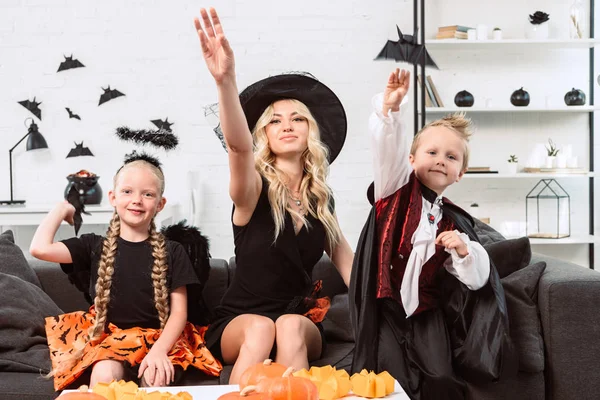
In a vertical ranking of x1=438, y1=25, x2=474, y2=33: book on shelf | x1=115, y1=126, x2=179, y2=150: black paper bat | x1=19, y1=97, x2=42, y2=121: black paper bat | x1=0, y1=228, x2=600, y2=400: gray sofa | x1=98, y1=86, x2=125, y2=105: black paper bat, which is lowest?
x1=0, y1=228, x2=600, y2=400: gray sofa

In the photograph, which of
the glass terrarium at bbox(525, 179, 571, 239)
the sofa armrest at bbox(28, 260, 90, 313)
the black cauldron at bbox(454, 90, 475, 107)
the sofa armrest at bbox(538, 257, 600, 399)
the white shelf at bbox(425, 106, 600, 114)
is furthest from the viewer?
the glass terrarium at bbox(525, 179, 571, 239)

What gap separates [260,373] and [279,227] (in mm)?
806

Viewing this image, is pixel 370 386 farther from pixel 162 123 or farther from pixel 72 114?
pixel 72 114

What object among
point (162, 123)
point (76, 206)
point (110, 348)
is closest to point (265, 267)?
point (110, 348)

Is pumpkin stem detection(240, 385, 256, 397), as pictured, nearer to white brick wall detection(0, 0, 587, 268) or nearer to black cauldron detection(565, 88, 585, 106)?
white brick wall detection(0, 0, 587, 268)

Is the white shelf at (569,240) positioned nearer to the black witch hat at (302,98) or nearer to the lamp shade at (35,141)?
the black witch hat at (302,98)

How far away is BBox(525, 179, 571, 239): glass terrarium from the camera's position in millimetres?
4797

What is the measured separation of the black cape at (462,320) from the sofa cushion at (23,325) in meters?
0.96

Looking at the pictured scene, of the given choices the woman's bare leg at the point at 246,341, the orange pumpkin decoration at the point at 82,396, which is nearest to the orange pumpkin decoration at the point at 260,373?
the orange pumpkin decoration at the point at 82,396

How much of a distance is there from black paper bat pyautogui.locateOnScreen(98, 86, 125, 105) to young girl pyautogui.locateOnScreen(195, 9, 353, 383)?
2461mm

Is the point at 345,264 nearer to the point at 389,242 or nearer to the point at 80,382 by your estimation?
→ the point at 389,242

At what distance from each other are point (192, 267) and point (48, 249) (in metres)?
0.44

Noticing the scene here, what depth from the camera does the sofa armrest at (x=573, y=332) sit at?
7.15 ft

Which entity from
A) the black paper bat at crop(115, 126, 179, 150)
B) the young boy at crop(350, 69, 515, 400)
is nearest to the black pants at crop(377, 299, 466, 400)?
the young boy at crop(350, 69, 515, 400)
